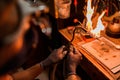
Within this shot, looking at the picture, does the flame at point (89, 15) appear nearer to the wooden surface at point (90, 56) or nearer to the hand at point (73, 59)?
the wooden surface at point (90, 56)

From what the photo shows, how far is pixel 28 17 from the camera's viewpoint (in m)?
0.37

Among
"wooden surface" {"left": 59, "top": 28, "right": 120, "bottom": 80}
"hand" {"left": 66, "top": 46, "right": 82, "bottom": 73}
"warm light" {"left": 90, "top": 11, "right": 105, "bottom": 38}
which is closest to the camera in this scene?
"wooden surface" {"left": 59, "top": 28, "right": 120, "bottom": 80}

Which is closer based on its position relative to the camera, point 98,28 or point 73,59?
point 73,59

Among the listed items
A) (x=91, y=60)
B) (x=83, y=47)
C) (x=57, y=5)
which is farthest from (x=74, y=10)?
(x=91, y=60)

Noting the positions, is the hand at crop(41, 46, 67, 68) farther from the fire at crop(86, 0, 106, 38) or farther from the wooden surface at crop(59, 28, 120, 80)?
the fire at crop(86, 0, 106, 38)

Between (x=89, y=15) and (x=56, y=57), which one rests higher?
(x=89, y=15)

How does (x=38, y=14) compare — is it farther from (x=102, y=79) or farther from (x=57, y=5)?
(x=57, y=5)

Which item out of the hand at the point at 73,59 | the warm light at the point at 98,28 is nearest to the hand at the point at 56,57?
the hand at the point at 73,59

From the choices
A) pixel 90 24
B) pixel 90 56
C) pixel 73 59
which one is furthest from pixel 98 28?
pixel 73 59

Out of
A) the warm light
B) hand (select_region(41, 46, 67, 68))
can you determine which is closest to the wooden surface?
the warm light

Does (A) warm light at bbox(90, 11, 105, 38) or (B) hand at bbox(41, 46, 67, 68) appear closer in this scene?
(B) hand at bbox(41, 46, 67, 68)

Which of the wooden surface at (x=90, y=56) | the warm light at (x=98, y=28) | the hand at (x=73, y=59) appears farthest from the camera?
the warm light at (x=98, y=28)

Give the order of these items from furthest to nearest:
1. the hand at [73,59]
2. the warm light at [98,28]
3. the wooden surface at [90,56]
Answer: the warm light at [98,28], the hand at [73,59], the wooden surface at [90,56]

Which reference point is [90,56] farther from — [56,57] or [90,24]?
[90,24]
